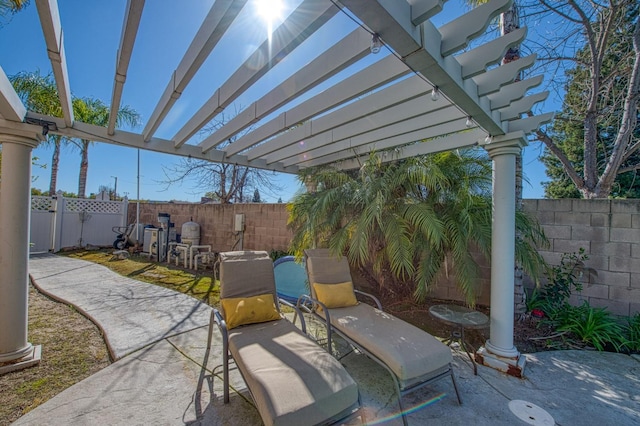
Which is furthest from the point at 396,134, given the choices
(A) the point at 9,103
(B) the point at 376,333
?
(A) the point at 9,103

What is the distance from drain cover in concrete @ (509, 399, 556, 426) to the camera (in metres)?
2.34

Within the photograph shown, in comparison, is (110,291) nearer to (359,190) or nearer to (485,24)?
(359,190)

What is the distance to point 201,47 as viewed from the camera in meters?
2.30

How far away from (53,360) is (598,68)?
1051 centimetres

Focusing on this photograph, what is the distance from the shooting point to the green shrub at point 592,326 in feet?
12.2

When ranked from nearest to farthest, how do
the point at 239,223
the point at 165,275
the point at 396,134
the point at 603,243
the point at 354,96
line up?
the point at 354,96 → the point at 603,243 → the point at 396,134 → the point at 165,275 → the point at 239,223

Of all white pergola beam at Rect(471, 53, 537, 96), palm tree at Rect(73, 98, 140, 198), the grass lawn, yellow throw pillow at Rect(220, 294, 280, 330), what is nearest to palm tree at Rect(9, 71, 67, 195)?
Answer: palm tree at Rect(73, 98, 140, 198)

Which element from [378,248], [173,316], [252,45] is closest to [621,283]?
[378,248]

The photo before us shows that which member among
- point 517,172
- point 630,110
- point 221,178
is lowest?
point 517,172

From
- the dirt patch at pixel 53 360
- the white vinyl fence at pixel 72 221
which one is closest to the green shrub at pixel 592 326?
the dirt patch at pixel 53 360

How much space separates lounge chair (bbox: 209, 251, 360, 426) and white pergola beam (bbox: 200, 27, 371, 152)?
6.37ft

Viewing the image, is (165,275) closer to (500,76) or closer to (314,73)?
(314,73)

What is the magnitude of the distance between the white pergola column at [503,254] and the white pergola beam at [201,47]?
3099 mm

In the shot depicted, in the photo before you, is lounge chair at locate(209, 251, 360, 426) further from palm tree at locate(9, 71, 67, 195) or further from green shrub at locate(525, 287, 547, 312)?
palm tree at locate(9, 71, 67, 195)
